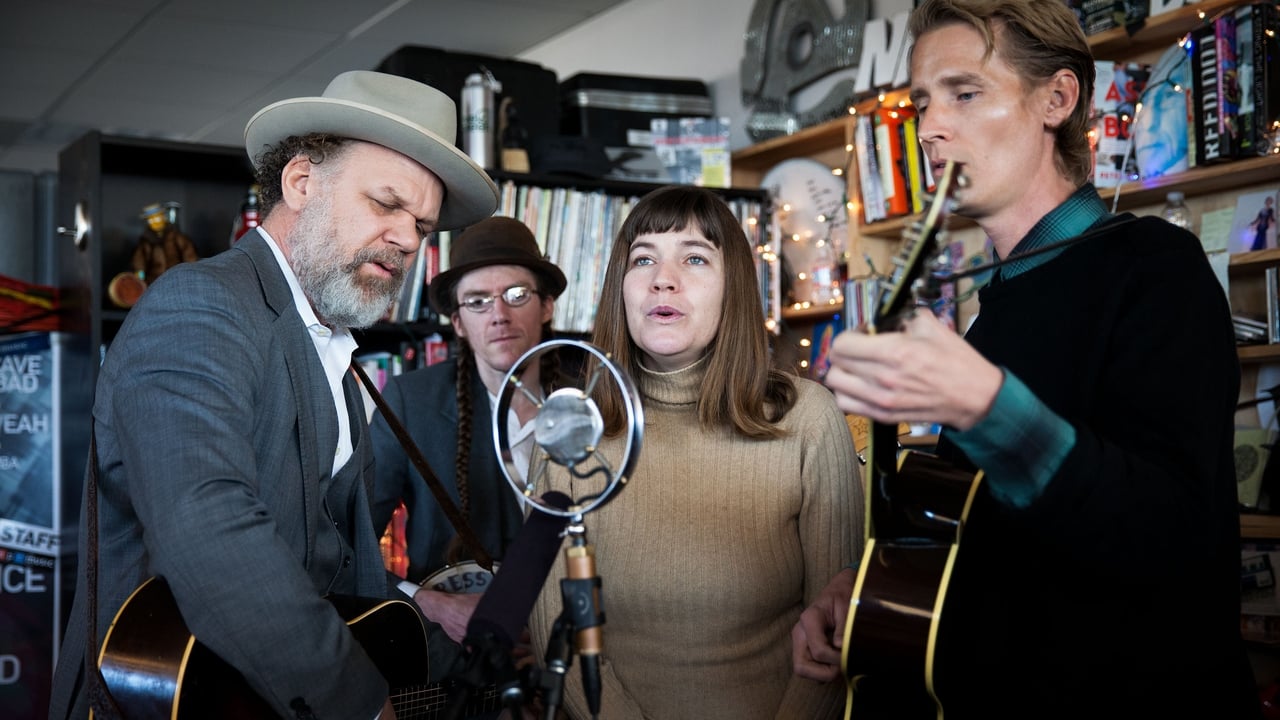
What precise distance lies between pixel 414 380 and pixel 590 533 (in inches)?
51.0

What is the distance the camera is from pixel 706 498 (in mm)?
1916

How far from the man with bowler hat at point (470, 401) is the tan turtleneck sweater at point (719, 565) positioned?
1009mm

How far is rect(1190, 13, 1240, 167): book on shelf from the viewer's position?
8.90 feet

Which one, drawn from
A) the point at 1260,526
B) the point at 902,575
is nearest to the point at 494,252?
the point at 902,575

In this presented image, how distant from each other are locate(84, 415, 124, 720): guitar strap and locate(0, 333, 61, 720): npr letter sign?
212cm

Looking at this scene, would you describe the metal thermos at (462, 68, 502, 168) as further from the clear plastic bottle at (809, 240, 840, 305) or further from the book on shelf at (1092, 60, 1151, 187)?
the book on shelf at (1092, 60, 1151, 187)

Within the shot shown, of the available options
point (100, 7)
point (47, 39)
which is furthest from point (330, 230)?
point (47, 39)

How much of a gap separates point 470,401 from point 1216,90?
81.7 inches

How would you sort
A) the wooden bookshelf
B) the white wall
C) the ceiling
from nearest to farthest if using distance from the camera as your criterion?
the wooden bookshelf → the white wall → the ceiling

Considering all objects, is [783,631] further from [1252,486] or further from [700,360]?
[1252,486]

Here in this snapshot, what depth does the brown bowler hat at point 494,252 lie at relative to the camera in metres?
2.96

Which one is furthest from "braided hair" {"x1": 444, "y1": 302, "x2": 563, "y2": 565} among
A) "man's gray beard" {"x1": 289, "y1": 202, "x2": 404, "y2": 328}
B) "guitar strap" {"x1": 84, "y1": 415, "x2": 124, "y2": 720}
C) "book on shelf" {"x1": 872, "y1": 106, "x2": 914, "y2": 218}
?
"book on shelf" {"x1": 872, "y1": 106, "x2": 914, "y2": 218}

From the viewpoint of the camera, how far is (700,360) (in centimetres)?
203

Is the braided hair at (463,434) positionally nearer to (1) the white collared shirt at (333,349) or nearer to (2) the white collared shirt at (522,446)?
(1) the white collared shirt at (333,349)
